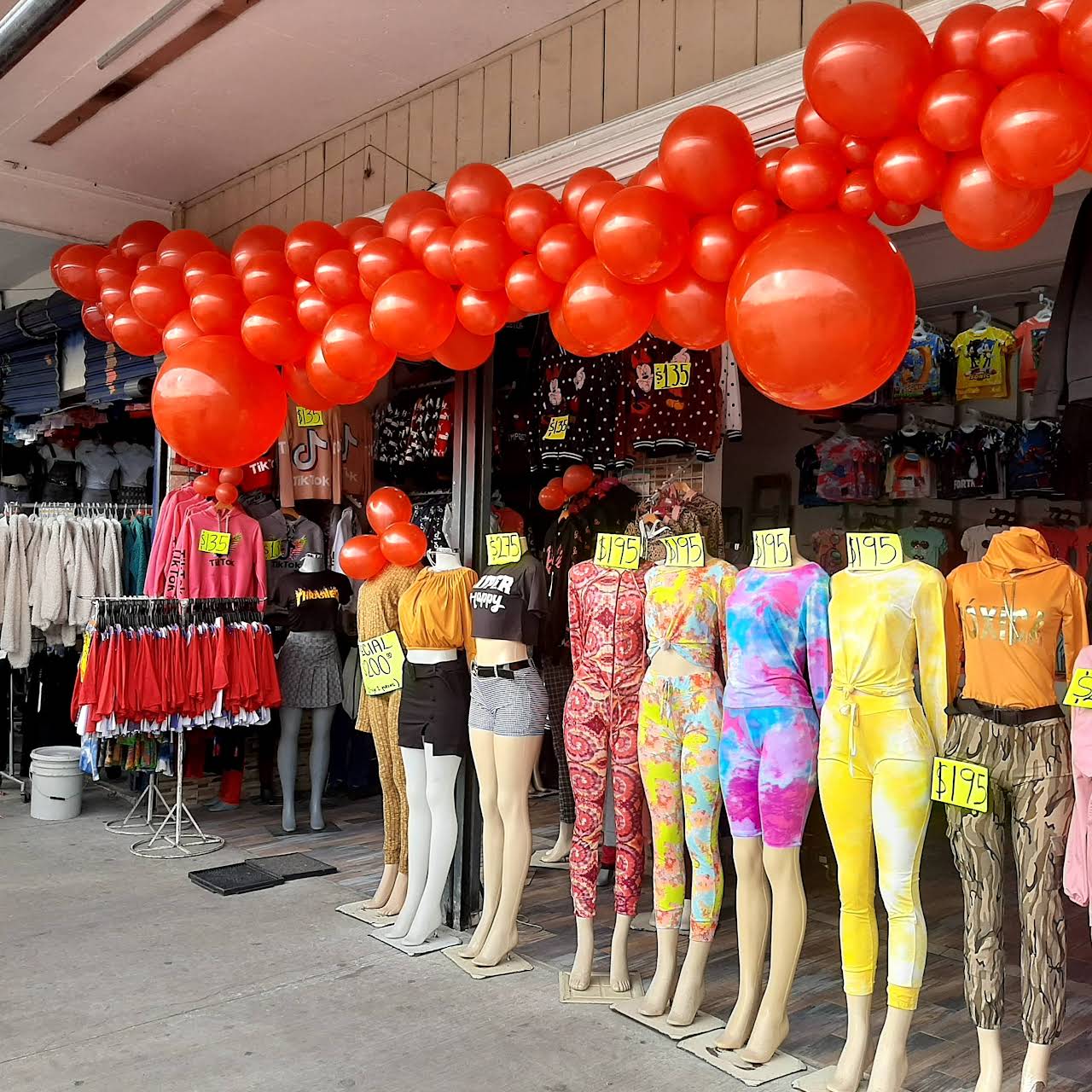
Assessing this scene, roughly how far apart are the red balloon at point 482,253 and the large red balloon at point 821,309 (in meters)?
0.93

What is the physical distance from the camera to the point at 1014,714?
2725 millimetres

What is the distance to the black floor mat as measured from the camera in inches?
192

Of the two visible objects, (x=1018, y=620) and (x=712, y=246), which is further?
(x=1018, y=620)

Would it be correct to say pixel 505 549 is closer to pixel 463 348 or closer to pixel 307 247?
pixel 463 348

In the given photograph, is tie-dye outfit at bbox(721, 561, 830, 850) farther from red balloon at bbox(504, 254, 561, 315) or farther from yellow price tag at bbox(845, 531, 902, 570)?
red balloon at bbox(504, 254, 561, 315)

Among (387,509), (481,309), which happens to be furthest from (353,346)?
(387,509)

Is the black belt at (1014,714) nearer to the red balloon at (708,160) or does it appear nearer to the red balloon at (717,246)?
the red balloon at (717,246)

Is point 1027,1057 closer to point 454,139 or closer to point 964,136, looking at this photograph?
point 964,136

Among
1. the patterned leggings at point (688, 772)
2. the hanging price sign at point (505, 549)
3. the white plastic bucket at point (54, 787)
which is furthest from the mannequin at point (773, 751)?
the white plastic bucket at point (54, 787)

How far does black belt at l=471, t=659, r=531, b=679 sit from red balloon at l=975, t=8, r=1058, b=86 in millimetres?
2304

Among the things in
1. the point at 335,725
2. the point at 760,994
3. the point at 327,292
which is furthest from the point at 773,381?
the point at 335,725

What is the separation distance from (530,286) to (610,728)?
1.44m

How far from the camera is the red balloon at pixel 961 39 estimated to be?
217cm

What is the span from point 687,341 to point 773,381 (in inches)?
24.4
